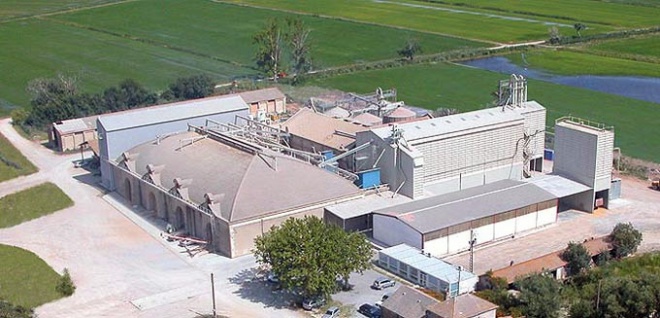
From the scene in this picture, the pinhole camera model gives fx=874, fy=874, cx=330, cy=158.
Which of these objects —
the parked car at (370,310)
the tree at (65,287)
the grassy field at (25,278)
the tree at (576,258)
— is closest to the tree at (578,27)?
the tree at (576,258)

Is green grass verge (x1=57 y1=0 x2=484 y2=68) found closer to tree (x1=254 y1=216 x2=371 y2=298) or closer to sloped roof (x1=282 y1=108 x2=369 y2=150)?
sloped roof (x1=282 y1=108 x2=369 y2=150)

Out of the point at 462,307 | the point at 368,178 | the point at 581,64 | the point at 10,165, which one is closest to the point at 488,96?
the point at 581,64

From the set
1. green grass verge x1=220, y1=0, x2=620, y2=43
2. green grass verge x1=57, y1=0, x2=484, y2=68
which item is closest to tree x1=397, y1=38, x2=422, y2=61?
green grass verge x1=57, y1=0, x2=484, y2=68

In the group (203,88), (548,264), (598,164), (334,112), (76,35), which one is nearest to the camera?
(548,264)

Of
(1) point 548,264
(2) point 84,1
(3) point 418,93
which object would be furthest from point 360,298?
(2) point 84,1

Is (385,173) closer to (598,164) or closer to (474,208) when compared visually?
(474,208)

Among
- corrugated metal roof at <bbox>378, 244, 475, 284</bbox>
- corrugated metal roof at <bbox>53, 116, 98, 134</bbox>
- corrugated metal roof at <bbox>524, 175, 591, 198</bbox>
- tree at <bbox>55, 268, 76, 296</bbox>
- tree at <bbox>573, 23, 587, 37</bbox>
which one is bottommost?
tree at <bbox>55, 268, 76, 296</bbox>

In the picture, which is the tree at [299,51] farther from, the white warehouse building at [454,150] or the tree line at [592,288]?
the tree line at [592,288]
